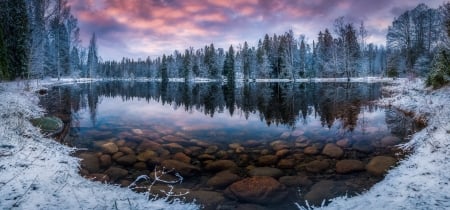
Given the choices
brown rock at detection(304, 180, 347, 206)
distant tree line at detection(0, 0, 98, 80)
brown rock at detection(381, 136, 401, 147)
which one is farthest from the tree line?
brown rock at detection(304, 180, 347, 206)

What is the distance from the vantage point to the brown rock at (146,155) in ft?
30.5

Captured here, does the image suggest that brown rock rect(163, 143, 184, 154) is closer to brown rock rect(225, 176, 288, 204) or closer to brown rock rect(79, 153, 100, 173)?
brown rock rect(79, 153, 100, 173)

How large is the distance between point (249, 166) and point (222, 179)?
4.55 feet

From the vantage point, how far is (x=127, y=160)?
910 cm

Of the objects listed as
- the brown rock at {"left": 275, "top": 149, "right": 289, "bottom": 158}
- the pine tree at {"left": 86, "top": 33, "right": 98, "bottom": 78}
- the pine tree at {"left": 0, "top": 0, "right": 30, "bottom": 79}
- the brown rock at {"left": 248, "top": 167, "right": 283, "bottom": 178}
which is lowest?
the brown rock at {"left": 248, "top": 167, "right": 283, "bottom": 178}

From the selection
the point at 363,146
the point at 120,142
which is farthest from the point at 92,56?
the point at 363,146

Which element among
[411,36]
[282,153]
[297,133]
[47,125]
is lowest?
[282,153]

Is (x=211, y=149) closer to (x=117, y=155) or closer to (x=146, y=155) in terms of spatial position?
(x=146, y=155)

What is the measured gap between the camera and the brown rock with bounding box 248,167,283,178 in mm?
7961

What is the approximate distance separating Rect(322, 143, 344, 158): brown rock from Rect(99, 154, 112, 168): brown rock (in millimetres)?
6851

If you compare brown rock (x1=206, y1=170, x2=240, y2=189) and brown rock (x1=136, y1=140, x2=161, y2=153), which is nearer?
brown rock (x1=206, y1=170, x2=240, y2=189)

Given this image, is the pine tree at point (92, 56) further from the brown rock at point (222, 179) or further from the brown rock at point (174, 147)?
the brown rock at point (222, 179)

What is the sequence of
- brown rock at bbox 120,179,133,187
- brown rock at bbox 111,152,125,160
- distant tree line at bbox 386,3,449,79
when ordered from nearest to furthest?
brown rock at bbox 120,179,133,187
brown rock at bbox 111,152,125,160
distant tree line at bbox 386,3,449,79

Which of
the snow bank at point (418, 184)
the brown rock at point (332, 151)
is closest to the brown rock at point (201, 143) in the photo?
the brown rock at point (332, 151)
